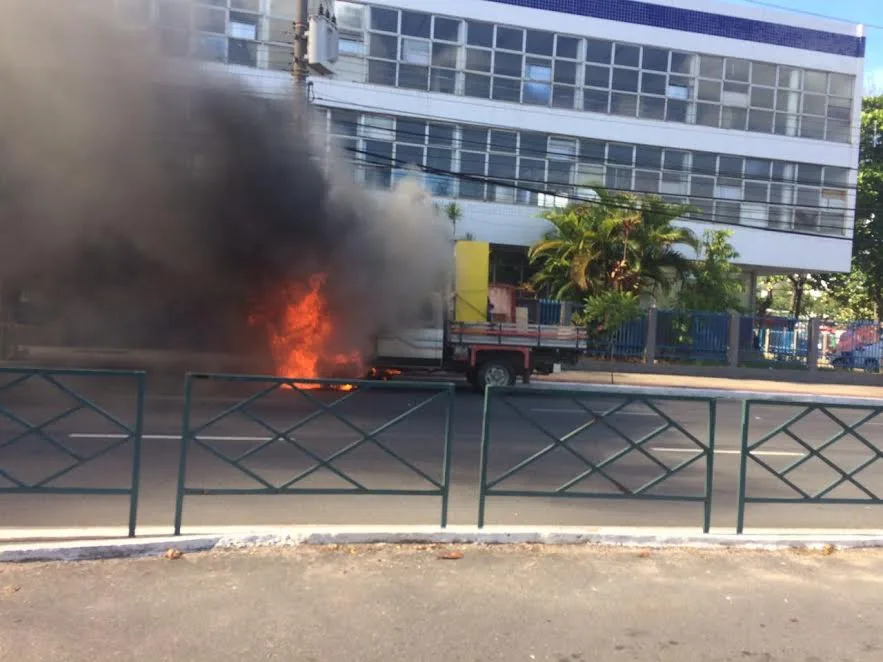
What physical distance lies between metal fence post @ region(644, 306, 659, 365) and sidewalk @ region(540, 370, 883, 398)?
3.86ft

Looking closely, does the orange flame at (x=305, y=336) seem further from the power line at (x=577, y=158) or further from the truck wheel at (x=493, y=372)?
the power line at (x=577, y=158)

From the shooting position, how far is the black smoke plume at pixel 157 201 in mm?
11516

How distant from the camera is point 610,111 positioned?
24.8m

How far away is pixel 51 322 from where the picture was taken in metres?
13.7

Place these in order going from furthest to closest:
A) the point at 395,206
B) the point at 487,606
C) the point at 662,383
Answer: the point at 662,383
the point at 395,206
the point at 487,606

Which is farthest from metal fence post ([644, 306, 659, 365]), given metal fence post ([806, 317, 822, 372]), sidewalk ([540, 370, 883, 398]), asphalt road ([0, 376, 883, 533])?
asphalt road ([0, 376, 883, 533])

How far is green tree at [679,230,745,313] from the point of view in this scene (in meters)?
21.9

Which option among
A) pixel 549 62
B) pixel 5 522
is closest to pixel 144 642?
pixel 5 522

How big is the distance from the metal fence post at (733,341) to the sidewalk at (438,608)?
1773cm

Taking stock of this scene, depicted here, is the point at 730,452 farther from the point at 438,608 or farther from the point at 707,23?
the point at 707,23

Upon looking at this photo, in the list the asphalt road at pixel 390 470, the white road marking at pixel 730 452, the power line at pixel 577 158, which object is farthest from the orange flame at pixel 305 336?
the power line at pixel 577 158

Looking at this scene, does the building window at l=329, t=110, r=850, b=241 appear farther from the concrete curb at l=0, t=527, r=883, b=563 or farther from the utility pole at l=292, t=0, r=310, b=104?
the concrete curb at l=0, t=527, r=883, b=563

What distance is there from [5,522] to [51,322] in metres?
9.85

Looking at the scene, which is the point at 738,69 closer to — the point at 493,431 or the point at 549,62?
the point at 549,62
